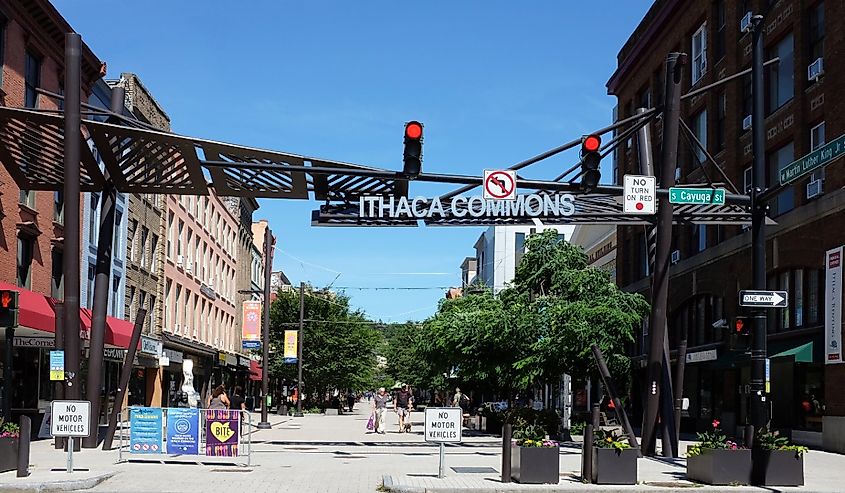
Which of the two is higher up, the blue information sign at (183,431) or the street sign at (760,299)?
the street sign at (760,299)

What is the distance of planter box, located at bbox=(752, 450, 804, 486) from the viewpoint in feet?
54.0

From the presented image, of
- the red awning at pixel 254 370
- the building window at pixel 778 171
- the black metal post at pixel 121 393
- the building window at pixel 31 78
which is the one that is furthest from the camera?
the red awning at pixel 254 370

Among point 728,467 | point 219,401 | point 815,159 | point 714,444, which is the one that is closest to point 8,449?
point 219,401

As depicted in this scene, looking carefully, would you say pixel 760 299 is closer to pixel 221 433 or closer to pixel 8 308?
pixel 221 433

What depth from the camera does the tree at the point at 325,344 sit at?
67750 mm

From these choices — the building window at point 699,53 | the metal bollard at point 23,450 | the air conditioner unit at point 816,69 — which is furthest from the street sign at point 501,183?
the building window at point 699,53

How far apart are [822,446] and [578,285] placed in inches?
335

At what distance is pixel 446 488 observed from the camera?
51.1ft

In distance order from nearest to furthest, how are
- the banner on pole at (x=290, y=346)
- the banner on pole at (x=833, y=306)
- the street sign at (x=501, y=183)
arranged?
the street sign at (x=501, y=183) → the banner on pole at (x=833, y=306) → the banner on pole at (x=290, y=346)

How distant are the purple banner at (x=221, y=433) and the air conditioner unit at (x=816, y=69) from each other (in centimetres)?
1977

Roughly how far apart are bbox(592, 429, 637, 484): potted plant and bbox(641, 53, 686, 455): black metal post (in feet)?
20.7

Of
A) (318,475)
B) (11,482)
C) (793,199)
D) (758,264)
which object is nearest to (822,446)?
(793,199)

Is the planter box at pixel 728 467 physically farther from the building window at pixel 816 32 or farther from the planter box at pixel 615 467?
the building window at pixel 816 32

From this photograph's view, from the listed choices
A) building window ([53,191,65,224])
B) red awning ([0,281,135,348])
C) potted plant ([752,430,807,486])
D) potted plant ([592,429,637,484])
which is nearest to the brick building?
potted plant ([752,430,807,486])
